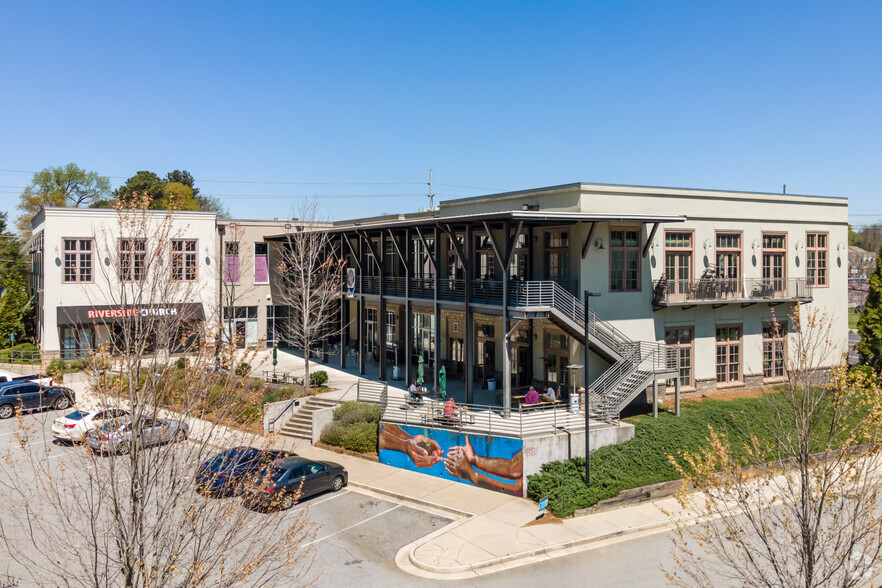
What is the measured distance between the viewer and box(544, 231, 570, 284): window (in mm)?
26984

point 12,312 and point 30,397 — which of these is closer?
point 30,397

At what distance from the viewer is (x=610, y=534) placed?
18594 millimetres

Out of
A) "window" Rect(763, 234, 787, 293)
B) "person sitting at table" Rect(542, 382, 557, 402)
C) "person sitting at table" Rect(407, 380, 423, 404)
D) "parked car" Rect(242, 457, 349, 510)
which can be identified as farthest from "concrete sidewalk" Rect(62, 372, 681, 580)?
"window" Rect(763, 234, 787, 293)

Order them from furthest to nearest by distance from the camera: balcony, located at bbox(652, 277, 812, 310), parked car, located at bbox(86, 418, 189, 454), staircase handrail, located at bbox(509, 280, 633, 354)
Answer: balcony, located at bbox(652, 277, 812, 310), staircase handrail, located at bbox(509, 280, 633, 354), parked car, located at bbox(86, 418, 189, 454)

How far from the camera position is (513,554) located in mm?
16891

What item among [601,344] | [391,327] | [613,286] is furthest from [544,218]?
[391,327]

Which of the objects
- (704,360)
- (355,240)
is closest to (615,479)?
(704,360)

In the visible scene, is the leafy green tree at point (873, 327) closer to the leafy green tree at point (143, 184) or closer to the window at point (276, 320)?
the window at point (276, 320)

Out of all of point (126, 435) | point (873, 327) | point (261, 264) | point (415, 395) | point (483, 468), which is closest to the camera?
point (126, 435)

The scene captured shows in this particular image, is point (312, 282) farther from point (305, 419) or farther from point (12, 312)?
point (12, 312)

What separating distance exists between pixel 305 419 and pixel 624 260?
51.2 feet

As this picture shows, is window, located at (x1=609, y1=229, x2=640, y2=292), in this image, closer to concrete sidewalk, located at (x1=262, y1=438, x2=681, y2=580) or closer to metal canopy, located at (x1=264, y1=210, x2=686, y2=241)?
metal canopy, located at (x1=264, y1=210, x2=686, y2=241)

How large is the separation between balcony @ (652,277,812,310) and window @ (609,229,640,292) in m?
1.27

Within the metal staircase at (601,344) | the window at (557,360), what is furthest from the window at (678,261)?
the window at (557,360)
